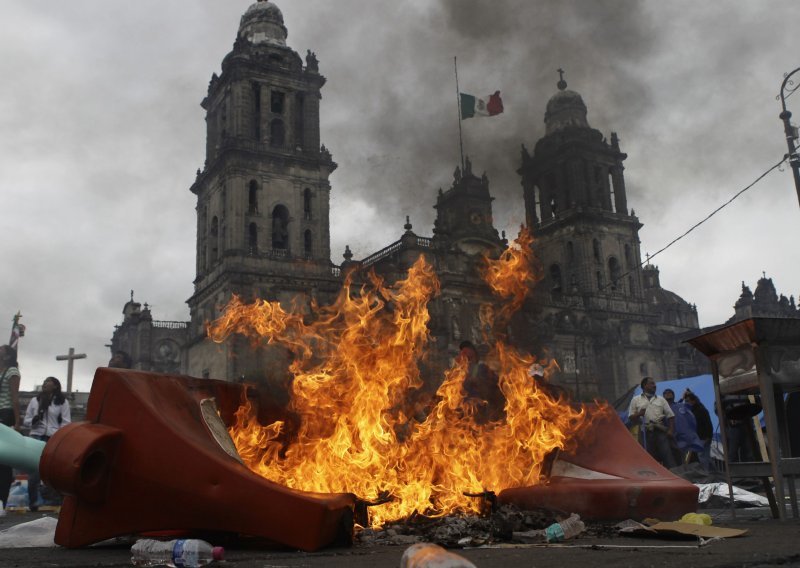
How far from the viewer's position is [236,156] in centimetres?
3856

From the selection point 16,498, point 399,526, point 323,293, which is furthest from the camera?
point 323,293

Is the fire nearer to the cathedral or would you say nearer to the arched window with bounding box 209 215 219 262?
the cathedral

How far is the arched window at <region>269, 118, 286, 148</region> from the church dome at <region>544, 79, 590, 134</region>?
23845 millimetres

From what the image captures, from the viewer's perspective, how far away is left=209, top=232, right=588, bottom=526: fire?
233 inches

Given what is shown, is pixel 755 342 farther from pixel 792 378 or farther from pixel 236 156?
pixel 236 156

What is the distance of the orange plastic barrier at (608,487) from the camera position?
572cm

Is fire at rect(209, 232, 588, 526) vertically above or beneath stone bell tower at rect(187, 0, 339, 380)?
beneath

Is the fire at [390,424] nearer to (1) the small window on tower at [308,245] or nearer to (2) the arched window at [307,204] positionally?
(1) the small window on tower at [308,245]

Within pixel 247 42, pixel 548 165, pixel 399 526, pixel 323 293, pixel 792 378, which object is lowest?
pixel 399 526

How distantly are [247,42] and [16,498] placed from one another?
120ft

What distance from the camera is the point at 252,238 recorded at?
38375 millimetres

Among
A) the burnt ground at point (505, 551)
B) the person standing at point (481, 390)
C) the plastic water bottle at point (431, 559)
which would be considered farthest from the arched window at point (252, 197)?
the plastic water bottle at point (431, 559)

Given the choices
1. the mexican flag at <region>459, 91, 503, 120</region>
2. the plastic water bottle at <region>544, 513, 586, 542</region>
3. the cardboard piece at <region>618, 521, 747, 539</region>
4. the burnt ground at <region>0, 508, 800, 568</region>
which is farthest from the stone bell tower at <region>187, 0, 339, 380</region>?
the cardboard piece at <region>618, 521, 747, 539</region>

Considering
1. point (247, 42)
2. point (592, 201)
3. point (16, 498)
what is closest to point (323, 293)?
point (247, 42)
